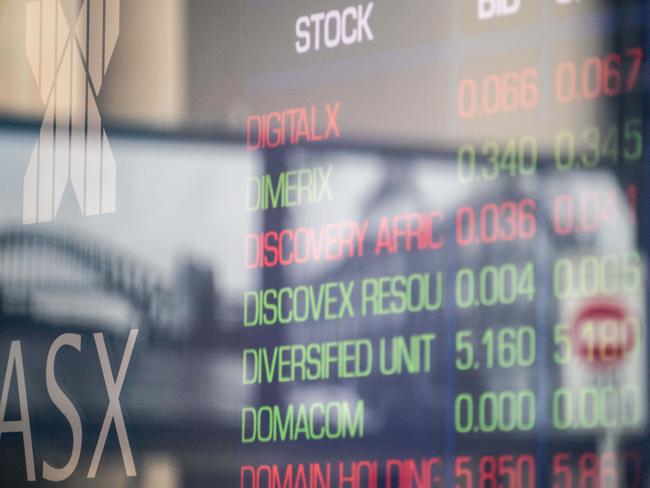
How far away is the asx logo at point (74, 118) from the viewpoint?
2549 millimetres

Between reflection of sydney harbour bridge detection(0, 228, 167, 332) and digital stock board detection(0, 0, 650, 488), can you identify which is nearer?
digital stock board detection(0, 0, 650, 488)

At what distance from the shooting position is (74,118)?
2.61 meters

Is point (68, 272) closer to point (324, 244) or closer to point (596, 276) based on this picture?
point (324, 244)

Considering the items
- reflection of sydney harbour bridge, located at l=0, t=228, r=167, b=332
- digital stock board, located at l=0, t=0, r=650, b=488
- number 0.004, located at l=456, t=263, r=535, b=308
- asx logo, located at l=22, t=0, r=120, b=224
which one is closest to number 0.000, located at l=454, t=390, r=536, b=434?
digital stock board, located at l=0, t=0, r=650, b=488

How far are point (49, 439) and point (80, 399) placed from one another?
0.10m

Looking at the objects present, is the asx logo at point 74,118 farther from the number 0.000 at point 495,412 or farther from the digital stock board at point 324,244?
the number 0.000 at point 495,412

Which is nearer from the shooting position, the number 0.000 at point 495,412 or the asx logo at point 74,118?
the number 0.000 at point 495,412

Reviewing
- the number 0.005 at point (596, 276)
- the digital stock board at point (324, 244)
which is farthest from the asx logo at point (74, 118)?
the number 0.005 at point (596, 276)

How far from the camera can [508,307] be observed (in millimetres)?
1935

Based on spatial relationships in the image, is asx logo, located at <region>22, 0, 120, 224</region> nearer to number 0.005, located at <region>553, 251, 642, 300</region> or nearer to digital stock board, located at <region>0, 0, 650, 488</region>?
digital stock board, located at <region>0, 0, 650, 488</region>

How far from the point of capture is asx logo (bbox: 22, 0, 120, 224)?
255cm

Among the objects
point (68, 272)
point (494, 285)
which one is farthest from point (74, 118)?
point (494, 285)

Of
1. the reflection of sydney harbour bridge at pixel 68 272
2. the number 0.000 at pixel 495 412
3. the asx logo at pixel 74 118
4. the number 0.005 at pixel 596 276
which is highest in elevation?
the asx logo at pixel 74 118

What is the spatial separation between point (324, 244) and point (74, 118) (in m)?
0.66
